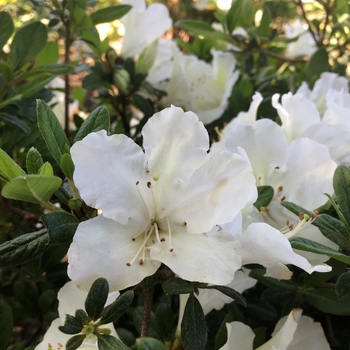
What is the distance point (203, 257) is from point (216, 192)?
0.09 metres

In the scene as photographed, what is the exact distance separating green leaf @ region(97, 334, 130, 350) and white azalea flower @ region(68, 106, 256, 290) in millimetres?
63

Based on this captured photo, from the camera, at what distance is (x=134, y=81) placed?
3.57 ft

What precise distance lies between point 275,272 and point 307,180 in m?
0.19

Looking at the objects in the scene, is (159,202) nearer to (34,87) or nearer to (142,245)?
(142,245)

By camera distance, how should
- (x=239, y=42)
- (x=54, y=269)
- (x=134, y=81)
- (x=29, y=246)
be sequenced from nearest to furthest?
(x=29, y=246) < (x=54, y=269) < (x=134, y=81) < (x=239, y=42)

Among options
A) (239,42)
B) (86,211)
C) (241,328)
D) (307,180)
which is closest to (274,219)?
(307,180)

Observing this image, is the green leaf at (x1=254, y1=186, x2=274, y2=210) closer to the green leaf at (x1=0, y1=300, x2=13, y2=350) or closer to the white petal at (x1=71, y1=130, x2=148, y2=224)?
the white petal at (x1=71, y1=130, x2=148, y2=224)

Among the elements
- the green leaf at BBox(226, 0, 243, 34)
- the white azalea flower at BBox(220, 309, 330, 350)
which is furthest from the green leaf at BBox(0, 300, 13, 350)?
the green leaf at BBox(226, 0, 243, 34)

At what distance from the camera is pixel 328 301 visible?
0.69 metres

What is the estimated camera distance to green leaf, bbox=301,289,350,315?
65 centimetres

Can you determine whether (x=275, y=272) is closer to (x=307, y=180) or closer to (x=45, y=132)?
(x=307, y=180)

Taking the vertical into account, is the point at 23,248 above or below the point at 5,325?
above

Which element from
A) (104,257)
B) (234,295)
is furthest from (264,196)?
(104,257)

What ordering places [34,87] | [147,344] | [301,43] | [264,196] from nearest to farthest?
[147,344]
[264,196]
[34,87]
[301,43]
